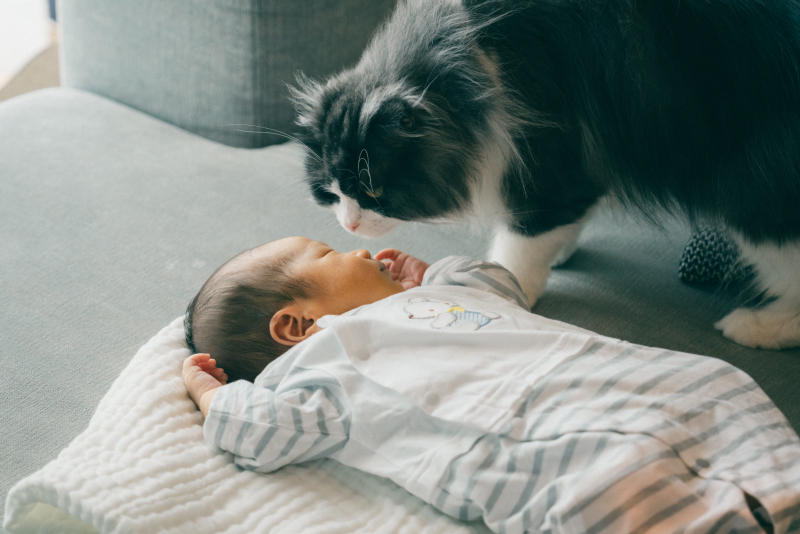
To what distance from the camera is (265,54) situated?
1676 millimetres

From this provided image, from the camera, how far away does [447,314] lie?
1.03 m

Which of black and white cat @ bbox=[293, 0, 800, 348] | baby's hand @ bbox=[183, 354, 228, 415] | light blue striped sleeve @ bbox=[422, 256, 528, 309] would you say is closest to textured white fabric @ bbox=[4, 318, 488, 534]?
baby's hand @ bbox=[183, 354, 228, 415]

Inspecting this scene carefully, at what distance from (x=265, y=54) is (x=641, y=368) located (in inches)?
45.3

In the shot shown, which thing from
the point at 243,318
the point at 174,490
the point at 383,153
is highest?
the point at 383,153

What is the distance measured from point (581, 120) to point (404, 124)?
1.01 feet

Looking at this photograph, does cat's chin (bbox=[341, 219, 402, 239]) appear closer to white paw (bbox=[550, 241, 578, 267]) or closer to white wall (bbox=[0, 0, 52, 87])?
white paw (bbox=[550, 241, 578, 267])

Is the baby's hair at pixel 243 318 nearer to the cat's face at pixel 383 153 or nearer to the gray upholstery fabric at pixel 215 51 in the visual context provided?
the cat's face at pixel 383 153

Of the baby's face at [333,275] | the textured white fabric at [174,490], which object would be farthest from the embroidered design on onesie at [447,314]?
the textured white fabric at [174,490]

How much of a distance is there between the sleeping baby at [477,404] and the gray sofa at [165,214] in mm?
243

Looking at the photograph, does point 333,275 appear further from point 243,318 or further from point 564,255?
point 564,255

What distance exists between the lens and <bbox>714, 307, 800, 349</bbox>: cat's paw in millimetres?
1270

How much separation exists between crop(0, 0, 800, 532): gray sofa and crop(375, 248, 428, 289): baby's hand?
134 mm

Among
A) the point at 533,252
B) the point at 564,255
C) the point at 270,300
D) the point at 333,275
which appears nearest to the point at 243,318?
the point at 270,300

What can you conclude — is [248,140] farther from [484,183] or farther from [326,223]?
[484,183]
